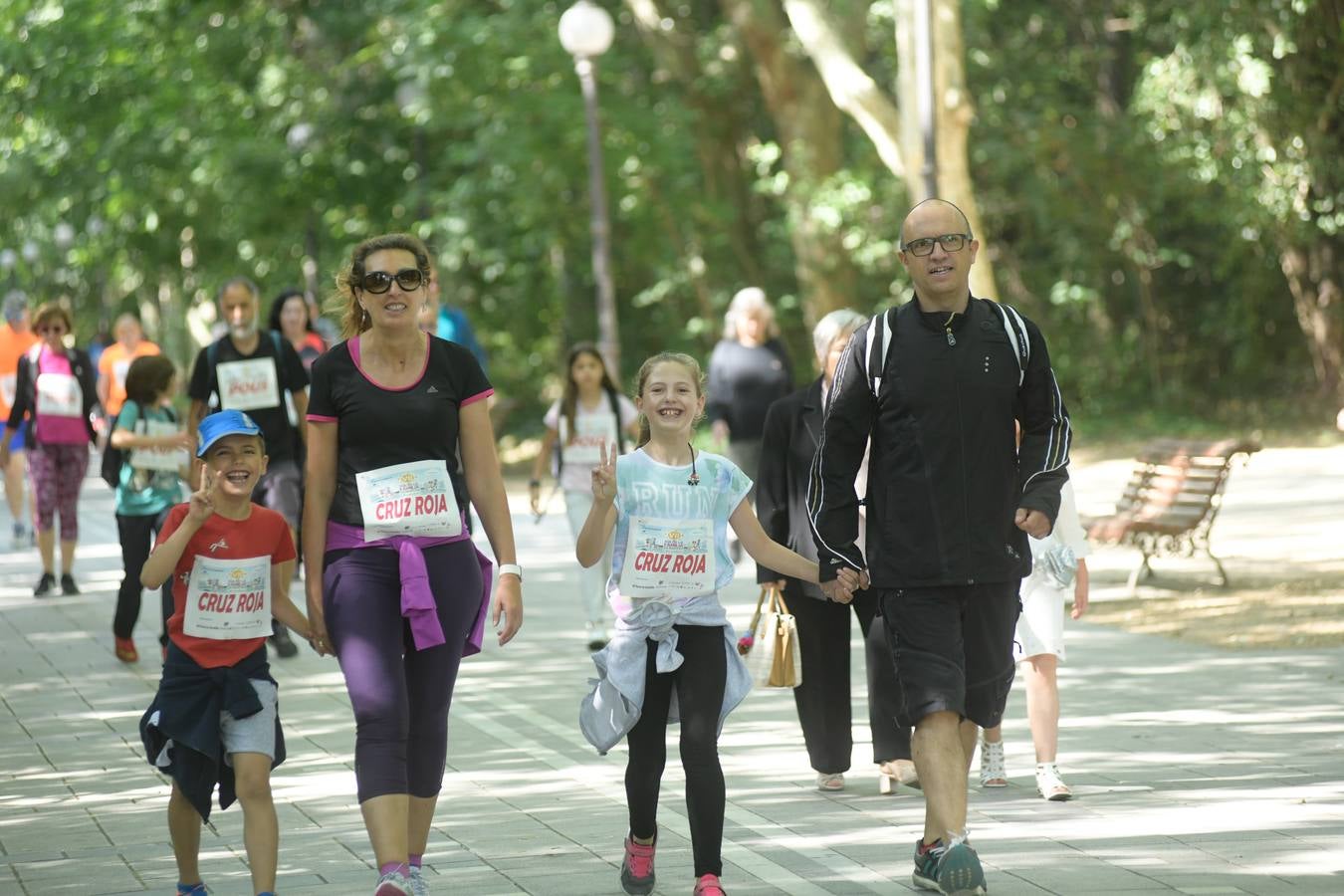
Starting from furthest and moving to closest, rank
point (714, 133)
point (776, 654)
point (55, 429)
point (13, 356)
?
1. point (714, 133)
2. point (13, 356)
3. point (55, 429)
4. point (776, 654)

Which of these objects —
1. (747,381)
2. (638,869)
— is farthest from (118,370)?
(638,869)

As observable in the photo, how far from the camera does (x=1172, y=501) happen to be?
13039 mm

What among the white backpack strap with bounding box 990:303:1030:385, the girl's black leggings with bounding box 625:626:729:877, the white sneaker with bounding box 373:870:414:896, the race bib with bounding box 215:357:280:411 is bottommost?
the white sneaker with bounding box 373:870:414:896

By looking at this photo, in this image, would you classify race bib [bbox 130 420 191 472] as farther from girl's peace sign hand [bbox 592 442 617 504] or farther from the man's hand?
the man's hand

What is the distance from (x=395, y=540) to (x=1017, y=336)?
1.83 meters

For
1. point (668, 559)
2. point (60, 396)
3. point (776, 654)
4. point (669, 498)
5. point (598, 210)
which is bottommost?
point (776, 654)

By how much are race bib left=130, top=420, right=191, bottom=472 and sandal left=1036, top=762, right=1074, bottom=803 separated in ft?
17.5

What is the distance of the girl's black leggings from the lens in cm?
548

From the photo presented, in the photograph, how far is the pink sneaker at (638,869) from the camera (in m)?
5.66

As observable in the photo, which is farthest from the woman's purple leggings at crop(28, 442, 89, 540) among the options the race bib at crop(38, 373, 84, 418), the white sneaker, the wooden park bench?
the white sneaker

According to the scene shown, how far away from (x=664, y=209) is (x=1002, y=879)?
2155 cm

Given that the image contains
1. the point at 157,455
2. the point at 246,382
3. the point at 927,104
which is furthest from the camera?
the point at 927,104

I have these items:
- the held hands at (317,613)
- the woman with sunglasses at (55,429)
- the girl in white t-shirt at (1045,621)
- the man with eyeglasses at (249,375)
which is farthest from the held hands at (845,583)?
the woman with sunglasses at (55,429)

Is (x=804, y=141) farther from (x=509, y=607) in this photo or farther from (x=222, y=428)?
(x=509, y=607)
